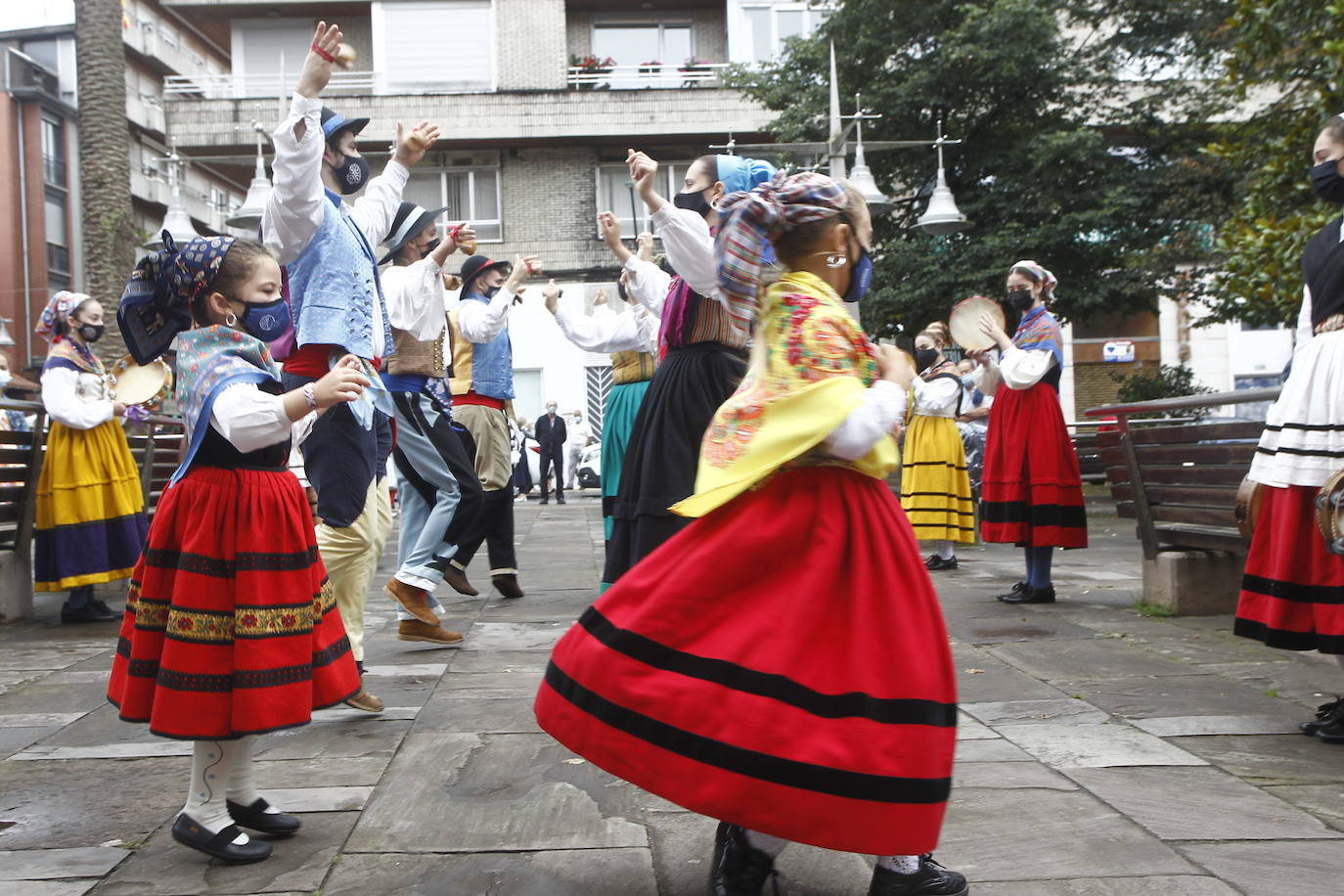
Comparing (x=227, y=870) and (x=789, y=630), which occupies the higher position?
(x=789, y=630)

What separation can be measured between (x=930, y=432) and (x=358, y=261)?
6.25 metres

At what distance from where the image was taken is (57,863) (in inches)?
121

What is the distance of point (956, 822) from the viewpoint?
10.9 feet

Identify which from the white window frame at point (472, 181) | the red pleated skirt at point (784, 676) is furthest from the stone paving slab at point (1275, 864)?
the white window frame at point (472, 181)

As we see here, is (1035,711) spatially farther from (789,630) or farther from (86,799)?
(86,799)

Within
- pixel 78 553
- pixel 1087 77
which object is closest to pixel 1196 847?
pixel 78 553

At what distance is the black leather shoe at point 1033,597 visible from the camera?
24.9 ft

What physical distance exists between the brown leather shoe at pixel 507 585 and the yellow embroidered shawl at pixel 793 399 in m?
5.34

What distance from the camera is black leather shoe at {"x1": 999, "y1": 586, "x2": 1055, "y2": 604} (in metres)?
7.60

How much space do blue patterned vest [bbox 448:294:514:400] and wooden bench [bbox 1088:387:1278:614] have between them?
12.2ft

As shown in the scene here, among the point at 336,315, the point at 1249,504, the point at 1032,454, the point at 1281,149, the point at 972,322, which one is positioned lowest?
the point at 1249,504

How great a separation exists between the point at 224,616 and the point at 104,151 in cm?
1559

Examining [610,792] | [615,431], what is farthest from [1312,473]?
[615,431]

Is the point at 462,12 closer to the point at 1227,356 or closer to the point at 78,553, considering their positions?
the point at 1227,356
